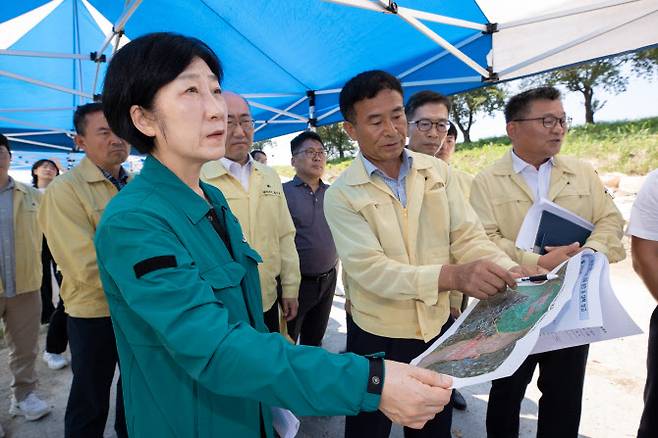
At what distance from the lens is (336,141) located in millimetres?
34281

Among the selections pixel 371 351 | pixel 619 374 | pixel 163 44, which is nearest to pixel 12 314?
pixel 371 351

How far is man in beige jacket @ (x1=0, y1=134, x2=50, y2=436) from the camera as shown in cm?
269

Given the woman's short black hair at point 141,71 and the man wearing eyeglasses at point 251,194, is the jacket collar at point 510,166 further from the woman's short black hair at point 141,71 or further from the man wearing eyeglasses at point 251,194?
the woman's short black hair at point 141,71

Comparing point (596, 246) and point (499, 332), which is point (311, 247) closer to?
point (596, 246)

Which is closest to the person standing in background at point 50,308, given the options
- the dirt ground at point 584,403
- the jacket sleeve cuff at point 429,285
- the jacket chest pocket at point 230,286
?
the dirt ground at point 584,403

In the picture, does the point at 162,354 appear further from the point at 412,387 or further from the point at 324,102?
the point at 324,102

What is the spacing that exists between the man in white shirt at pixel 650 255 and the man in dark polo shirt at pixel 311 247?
2052 mm

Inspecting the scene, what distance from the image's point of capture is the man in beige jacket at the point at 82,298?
6.45 feet

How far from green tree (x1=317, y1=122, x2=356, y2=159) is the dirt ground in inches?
1134

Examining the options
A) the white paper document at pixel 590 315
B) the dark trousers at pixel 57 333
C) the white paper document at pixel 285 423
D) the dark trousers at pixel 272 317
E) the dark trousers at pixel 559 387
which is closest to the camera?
the white paper document at pixel 590 315

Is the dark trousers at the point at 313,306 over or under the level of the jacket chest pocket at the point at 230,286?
under

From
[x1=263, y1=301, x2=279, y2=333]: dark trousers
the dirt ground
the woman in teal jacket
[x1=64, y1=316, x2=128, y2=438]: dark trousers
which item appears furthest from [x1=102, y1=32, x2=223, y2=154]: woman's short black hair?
the dirt ground

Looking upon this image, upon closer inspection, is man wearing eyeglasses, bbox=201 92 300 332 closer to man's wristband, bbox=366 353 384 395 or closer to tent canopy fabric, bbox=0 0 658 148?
tent canopy fabric, bbox=0 0 658 148

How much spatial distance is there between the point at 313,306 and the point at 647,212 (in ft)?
7.52
